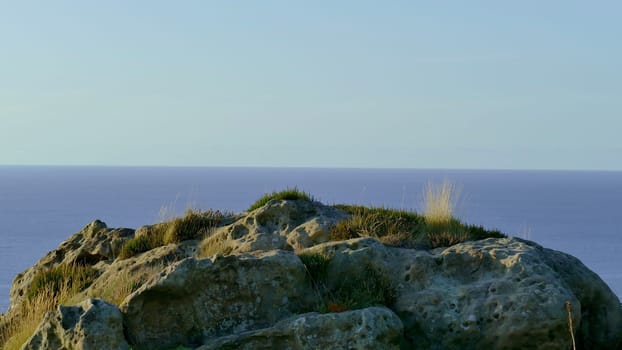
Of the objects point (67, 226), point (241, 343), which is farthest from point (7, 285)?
point (241, 343)

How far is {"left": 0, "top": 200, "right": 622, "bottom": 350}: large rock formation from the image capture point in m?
10.9

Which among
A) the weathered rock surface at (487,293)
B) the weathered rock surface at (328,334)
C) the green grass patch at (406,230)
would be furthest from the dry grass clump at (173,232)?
the weathered rock surface at (328,334)

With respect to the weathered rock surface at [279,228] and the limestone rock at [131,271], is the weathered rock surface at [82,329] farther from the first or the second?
the weathered rock surface at [279,228]

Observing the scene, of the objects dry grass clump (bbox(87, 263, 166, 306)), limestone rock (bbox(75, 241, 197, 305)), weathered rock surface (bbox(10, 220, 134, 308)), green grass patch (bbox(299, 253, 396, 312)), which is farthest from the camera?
weathered rock surface (bbox(10, 220, 134, 308))

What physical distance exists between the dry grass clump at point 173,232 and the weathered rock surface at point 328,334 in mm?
5197

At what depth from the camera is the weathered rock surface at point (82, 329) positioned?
35.0ft

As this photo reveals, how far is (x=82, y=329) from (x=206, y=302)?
6.07 ft

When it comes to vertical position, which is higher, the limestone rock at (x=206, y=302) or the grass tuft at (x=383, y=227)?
the grass tuft at (x=383, y=227)

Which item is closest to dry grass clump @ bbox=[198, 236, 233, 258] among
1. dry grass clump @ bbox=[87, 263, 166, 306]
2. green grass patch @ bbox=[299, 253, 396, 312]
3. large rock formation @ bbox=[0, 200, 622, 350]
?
dry grass clump @ bbox=[87, 263, 166, 306]

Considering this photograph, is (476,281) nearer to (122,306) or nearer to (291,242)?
(291,242)

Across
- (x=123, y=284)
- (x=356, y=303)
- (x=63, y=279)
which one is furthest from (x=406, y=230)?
(x=63, y=279)

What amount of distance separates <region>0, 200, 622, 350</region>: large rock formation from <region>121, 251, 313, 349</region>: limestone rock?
15 millimetres

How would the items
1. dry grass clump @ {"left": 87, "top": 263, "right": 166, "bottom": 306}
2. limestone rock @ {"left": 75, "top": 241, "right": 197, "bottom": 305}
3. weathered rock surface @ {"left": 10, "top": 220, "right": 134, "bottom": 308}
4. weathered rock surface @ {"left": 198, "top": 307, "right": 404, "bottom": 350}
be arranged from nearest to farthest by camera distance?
1. weathered rock surface @ {"left": 198, "top": 307, "right": 404, "bottom": 350}
2. dry grass clump @ {"left": 87, "top": 263, "right": 166, "bottom": 306}
3. limestone rock @ {"left": 75, "top": 241, "right": 197, "bottom": 305}
4. weathered rock surface @ {"left": 10, "top": 220, "right": 134, "bottom": 308}

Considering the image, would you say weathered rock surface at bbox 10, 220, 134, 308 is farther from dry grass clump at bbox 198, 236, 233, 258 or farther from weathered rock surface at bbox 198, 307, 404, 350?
weathered rock surface at bbox 198, 307, 404, 350
